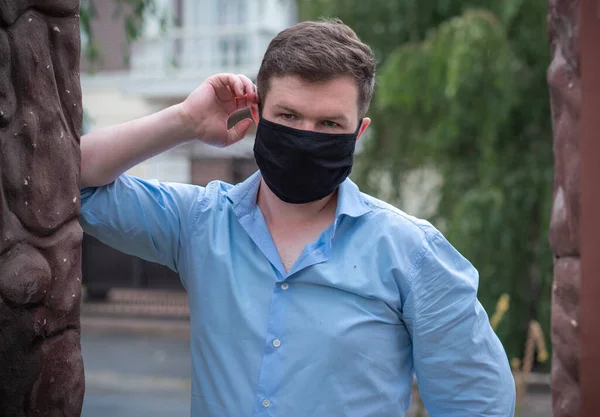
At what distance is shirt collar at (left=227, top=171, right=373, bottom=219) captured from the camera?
7.13 ft

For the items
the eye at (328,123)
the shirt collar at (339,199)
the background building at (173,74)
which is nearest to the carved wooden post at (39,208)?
the shirt collar at (339,199)

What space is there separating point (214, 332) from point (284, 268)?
24 centimetres

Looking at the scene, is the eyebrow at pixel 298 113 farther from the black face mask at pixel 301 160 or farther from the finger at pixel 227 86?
the finger at pixel 227 86

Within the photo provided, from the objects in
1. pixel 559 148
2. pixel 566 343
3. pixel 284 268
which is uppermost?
pixel 559 148

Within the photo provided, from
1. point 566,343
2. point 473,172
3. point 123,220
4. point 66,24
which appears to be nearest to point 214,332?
point 123,220

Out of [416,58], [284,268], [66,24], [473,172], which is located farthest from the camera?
[473,172]

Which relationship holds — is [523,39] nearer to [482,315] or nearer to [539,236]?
[539,236]

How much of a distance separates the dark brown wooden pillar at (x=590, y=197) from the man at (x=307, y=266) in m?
0.27

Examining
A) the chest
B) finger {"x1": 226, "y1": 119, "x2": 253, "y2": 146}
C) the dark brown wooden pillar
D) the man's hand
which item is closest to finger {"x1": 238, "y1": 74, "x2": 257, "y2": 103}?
the man's hand

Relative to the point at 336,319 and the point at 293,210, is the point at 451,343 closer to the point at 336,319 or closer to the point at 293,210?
the point at 336,319

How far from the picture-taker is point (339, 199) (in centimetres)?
221

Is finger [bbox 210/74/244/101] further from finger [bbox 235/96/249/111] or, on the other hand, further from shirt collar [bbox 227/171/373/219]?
shirt collar [bbox 227/171/373/219]

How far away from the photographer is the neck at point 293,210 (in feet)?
7.41

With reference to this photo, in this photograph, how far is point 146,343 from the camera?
13.1 meters
